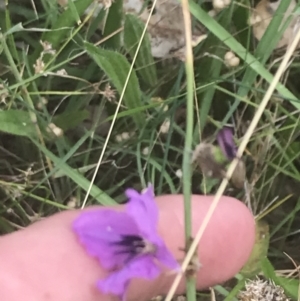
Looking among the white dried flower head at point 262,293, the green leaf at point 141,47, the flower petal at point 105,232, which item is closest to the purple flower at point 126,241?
the flower petal at point 105,232

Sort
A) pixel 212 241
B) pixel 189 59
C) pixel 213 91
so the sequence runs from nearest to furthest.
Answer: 1. pixel 189 59
2. pixel 212 241
3. pixel 213 91

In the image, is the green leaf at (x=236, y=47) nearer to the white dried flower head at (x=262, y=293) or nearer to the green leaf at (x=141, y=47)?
the green leaf at (x=141, y=47)

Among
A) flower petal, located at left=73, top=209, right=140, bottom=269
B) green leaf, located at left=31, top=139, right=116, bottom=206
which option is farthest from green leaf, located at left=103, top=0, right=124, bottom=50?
flower petal, located at left=73, top=209, right=140, bottom=269

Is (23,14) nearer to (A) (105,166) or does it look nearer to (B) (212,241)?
(A) (105,166)

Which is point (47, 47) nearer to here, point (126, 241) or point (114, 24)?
point (114, 24)

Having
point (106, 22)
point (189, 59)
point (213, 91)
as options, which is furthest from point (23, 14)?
point (189, 59)

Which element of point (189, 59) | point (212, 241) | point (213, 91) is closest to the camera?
point (189, 59)

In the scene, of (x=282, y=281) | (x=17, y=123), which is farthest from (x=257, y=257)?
(x=17, y=123)
